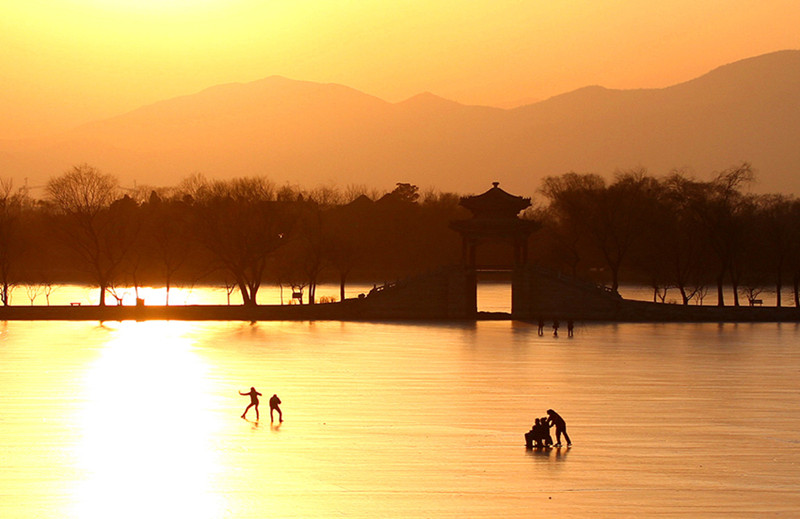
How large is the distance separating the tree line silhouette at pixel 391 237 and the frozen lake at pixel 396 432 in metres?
29.3

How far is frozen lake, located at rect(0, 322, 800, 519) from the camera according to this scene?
24.1 meters

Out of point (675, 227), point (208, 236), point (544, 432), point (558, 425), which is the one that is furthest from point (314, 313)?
point (544, 432)

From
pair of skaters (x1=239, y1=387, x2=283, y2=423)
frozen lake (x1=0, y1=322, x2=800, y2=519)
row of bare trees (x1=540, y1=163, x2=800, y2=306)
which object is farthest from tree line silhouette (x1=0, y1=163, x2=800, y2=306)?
pair of skaters (x1=239, y1=387, x2=283, y2=423)

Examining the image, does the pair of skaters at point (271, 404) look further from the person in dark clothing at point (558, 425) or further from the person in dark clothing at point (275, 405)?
the person in dark clothing at point (558, 425)

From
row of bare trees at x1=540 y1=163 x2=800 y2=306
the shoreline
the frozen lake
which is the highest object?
row of bare trees at x1=540 y1=163 x2=800 y2=306

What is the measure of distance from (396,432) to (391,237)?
391ft

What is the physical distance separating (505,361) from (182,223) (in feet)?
202

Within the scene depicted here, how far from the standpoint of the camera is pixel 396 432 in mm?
31781

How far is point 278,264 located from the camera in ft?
417

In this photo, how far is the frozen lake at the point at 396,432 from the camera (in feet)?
79.0

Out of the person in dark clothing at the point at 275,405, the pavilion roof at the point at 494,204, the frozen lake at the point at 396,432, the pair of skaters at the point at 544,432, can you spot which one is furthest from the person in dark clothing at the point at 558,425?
the pavilion roof at the point at 494,204

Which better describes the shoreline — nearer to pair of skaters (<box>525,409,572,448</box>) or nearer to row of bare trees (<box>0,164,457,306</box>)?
row of bare trees (<box>0,164,457,306</box>)

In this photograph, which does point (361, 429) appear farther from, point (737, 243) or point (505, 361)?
point (737, 243)

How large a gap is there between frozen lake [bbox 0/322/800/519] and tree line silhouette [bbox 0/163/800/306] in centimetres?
2934
